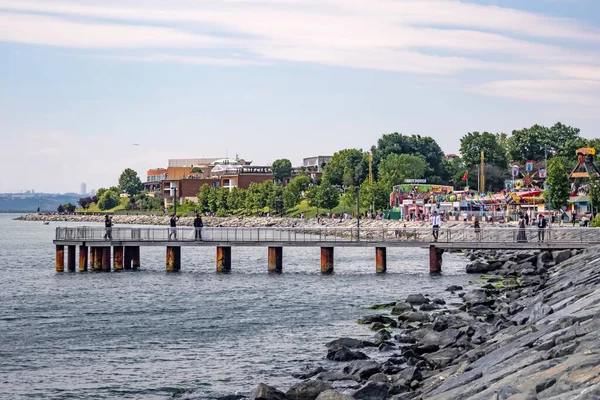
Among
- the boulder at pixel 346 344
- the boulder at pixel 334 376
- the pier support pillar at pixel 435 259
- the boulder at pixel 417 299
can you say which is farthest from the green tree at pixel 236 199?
the boulder at pixel 334 376

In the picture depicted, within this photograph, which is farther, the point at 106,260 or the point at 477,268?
the point at 106,260

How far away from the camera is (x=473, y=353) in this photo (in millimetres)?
22578

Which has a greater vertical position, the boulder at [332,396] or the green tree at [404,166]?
the green tree at [404,166]

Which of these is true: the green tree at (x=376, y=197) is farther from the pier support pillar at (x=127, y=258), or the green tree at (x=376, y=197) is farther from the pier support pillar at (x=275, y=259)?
the pier support pillar at (x=275, y=259)

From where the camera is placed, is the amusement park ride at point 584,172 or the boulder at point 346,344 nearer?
the boulder at point 346,344

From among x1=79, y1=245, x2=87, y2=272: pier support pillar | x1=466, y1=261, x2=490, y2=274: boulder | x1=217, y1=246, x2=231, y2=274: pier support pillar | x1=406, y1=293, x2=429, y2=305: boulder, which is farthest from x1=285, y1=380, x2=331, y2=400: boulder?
x1=79, y1=245, x2=87, y2=272: pier support pillar

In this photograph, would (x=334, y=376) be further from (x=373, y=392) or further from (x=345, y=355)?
(x=345, y=355)

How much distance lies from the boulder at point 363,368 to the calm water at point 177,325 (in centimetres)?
177

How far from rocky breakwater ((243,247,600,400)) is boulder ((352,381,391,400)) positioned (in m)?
0.02

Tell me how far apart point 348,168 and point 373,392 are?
529 feet

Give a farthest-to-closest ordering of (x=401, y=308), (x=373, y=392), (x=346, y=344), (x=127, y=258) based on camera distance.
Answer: (x=127, y=258) → (x=401, y=308) → (x=346, y=344) → (x=373, y=392)

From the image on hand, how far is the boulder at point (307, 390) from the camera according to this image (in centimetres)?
2122

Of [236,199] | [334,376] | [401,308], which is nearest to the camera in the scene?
[334,376]

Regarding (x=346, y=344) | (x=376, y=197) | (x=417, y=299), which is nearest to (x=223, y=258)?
(x=417, y=299)
